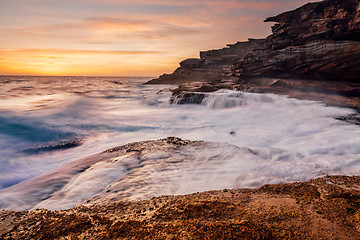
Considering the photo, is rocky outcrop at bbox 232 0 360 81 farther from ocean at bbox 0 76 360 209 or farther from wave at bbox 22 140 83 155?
wave at bbox 22 140 83 155

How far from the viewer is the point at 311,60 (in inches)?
614

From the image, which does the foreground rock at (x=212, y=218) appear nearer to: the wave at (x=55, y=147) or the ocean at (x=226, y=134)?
the ocean at (x=226, y=134)

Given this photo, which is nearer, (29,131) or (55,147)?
(55,147)

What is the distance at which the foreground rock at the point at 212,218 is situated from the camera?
2.01 m

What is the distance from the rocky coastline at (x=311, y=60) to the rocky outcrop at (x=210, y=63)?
20.1 m

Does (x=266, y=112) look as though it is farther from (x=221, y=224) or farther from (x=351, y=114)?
(x=221, y=224)

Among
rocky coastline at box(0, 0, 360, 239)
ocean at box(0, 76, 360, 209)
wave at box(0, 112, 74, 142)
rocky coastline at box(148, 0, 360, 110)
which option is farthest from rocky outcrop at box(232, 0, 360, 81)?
wave at box(0, 112, 74, 142)

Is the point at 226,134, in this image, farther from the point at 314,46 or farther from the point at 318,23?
the point at 318,23

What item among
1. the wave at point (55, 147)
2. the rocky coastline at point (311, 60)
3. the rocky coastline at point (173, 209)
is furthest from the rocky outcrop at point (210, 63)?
the rocky coastline at point (173, 209)

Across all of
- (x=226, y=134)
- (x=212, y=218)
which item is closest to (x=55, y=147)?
(x=226, y=134)

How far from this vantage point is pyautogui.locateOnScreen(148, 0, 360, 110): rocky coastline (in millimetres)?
14227

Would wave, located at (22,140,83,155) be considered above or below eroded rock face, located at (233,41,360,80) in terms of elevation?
below

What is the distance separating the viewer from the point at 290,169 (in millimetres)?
4305

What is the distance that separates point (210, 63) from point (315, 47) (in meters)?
29.9
